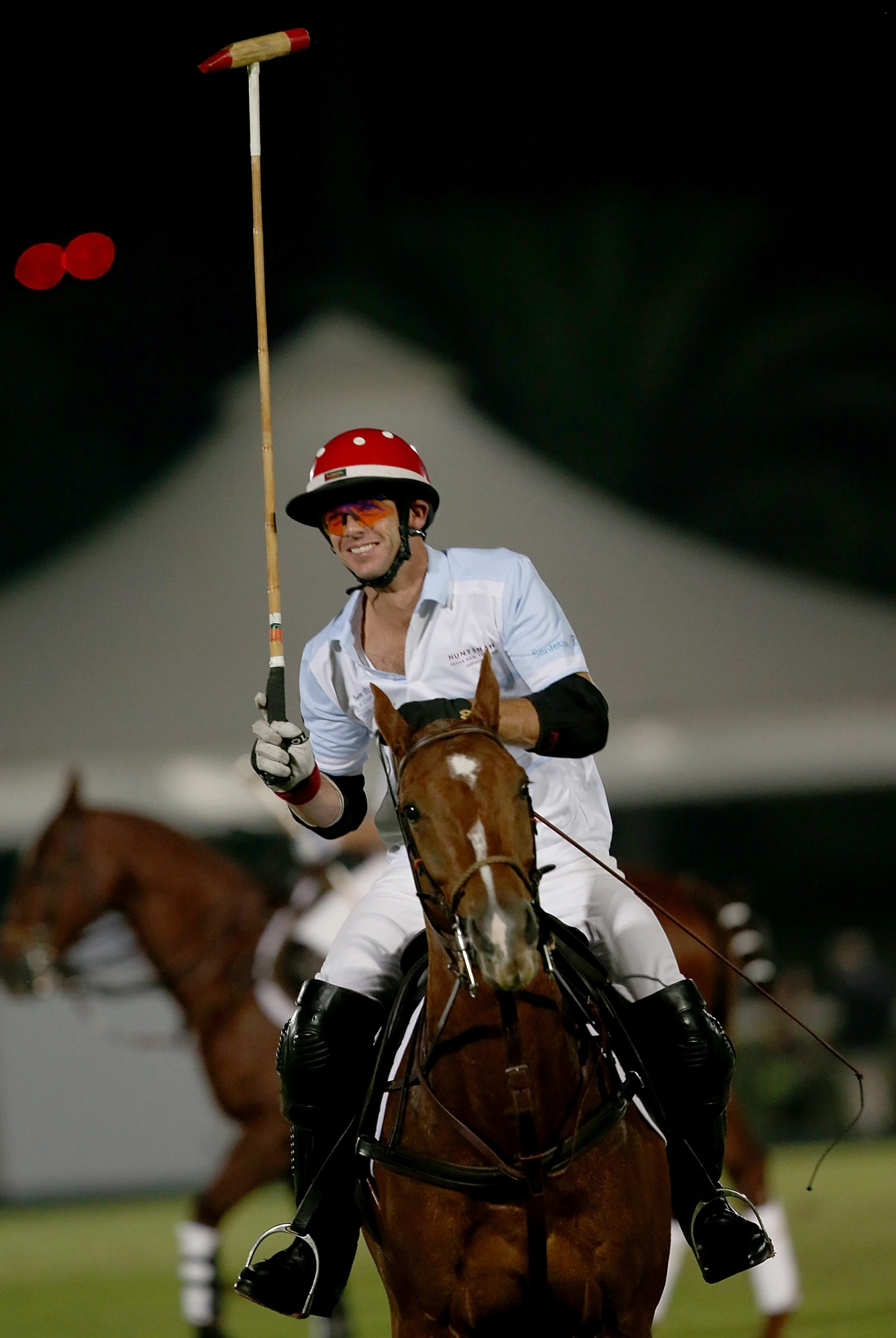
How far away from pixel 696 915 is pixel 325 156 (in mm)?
5946

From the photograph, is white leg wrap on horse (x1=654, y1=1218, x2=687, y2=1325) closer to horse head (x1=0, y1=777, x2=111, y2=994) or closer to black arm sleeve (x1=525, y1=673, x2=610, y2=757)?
horse head (x1=0, y1=777, x2=111, y2=994)

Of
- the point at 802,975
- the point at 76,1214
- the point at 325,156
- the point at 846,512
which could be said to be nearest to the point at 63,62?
the point at 325,156

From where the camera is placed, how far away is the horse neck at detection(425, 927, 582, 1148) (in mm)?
2469

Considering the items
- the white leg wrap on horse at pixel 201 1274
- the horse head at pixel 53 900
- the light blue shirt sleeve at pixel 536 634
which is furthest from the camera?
the horse head at pixel 53 900

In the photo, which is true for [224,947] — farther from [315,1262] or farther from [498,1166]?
[498,1166]

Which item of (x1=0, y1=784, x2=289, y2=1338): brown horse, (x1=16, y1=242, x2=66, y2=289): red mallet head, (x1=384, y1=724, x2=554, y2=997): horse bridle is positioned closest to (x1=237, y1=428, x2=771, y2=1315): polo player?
(x1=384, y1=724, x2=554, y2=997): horse bridle

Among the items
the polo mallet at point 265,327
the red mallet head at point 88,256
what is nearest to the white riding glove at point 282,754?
the polo mallet at point 265,327

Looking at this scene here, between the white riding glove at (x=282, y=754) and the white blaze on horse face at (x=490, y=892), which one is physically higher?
the white riding glove at (x=282, y=754)

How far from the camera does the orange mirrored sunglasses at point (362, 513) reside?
121 inches

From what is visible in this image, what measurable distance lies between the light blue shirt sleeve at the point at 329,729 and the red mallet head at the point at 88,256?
4.09 ft

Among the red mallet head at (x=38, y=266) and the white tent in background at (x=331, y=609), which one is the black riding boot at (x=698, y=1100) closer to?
the red mallet head at (x=38, y=266)

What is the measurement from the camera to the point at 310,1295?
2980 millimetres

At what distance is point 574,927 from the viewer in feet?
9.86

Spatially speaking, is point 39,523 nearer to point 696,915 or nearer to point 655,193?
point 655,193
